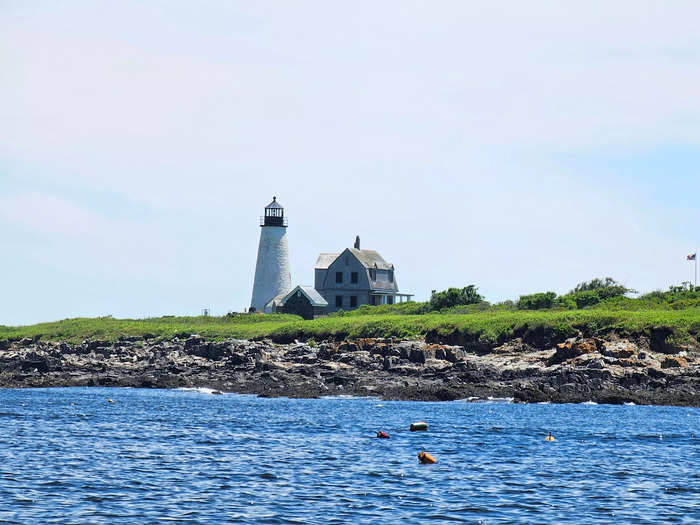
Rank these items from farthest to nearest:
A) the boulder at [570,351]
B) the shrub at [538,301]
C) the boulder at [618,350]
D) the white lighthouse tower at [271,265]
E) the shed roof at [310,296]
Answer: the white lighthouse tower at [271,265] < the shed roof at [310,296] < the shrub at [538,301] < the boulder at [570,351] < the boulder at [618,350]

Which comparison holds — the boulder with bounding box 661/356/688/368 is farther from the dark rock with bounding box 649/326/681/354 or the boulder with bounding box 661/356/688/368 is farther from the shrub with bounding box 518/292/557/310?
the shrub with bounding box 518/292/557/310

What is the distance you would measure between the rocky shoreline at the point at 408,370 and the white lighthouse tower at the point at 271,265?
30.9m

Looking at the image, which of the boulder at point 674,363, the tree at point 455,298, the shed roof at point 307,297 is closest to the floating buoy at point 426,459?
the boulder at point 674,363

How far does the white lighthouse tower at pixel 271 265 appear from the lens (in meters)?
104

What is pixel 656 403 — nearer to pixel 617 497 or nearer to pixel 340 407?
pixel 340 407

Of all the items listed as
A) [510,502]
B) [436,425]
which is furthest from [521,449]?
[510,502]

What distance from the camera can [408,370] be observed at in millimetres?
55312

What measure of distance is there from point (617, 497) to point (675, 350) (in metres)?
35.3

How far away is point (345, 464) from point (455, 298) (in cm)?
6243

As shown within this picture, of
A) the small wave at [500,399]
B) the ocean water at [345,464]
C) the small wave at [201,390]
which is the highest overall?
the small wave at [201,390]

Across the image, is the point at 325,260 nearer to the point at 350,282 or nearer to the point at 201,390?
the point at 350,282

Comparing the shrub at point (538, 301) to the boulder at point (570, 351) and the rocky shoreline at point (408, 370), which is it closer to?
the rocky shoreline at point (408, 370)

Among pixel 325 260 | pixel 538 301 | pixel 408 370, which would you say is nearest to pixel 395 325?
pixel 538 301

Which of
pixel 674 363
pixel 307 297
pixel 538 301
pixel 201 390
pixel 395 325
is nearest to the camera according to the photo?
pixel 674 363
